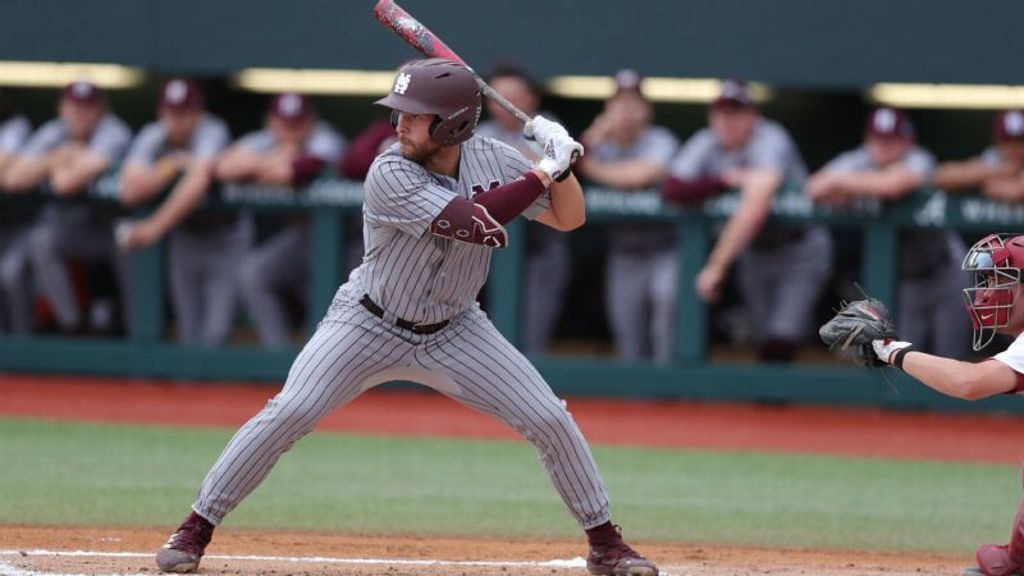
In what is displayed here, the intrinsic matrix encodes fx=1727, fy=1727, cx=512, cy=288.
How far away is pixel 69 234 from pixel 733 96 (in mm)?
4166

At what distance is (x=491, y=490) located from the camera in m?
7.15

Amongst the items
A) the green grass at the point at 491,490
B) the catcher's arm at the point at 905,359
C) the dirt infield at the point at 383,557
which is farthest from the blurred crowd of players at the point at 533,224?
the catcher's arm at the point at 905,359

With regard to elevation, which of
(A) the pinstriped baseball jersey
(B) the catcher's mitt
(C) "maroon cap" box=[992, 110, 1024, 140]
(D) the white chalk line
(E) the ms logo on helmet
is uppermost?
(C) "maroon cap" box=[992, 110, 1024, 140]

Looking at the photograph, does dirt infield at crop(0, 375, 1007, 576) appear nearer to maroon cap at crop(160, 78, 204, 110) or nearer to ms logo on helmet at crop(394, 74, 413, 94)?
ms logo on helmet at crop(394, 74, 413, 94)

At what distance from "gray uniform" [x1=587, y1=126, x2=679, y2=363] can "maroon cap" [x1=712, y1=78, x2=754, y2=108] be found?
1.60ft

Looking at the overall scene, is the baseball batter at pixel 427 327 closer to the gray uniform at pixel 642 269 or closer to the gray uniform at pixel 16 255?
the gray uniform at pixel 642 269

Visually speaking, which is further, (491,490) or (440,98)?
(491,490)

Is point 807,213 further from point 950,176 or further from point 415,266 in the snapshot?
point 415,266

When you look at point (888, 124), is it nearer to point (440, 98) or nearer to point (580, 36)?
point (580, 36)

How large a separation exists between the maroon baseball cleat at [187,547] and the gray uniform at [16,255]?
6.13 m

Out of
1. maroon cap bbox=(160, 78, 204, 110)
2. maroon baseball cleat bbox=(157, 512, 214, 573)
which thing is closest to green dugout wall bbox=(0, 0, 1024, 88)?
maroon cap bbox=(160, 78, 204, 110)

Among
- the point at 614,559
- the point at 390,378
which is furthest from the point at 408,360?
the point at 614,559

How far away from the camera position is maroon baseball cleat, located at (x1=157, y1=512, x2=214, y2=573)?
16.0 feet

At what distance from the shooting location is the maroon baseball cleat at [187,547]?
488 cm
